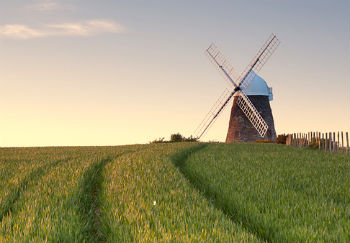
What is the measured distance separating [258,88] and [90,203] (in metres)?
36.7

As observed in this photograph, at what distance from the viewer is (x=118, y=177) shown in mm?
10109

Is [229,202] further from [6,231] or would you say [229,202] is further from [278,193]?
[6,231]

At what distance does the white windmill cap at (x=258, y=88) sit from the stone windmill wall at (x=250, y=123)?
1.65 ft

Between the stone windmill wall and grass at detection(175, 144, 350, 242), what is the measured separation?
27.8 meters

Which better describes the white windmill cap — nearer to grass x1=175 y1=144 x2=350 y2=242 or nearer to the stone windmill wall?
the stone windmill wall

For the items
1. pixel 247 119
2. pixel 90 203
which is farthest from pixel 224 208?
pixel 247 119

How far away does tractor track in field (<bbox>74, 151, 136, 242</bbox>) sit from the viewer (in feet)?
21.0

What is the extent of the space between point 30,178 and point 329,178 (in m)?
9.95

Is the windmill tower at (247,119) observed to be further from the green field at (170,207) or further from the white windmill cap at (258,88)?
the green field at (170,207)

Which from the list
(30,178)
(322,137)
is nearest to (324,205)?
(30,178)

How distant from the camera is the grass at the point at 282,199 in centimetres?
618

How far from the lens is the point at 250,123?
41688 mm

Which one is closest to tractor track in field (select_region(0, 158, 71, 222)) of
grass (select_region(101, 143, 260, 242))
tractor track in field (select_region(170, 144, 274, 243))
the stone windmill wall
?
grass (select_region(101, 143, 260, 242))

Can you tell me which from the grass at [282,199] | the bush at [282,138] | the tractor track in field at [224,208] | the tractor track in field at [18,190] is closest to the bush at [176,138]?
the bush at [282,138]
